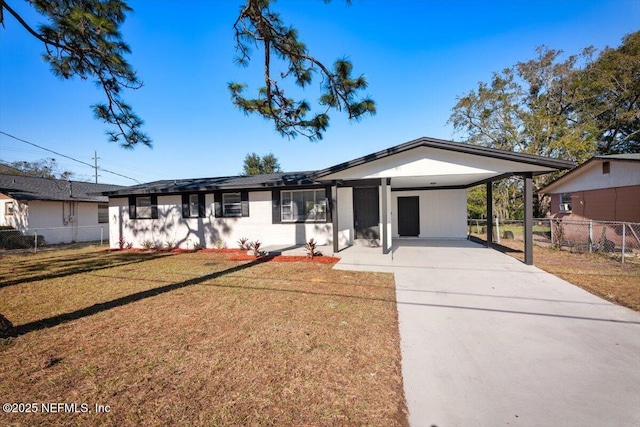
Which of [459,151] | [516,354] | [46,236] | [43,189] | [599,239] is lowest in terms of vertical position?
[516,354]

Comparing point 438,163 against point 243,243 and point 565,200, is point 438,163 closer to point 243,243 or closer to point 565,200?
point 243,243

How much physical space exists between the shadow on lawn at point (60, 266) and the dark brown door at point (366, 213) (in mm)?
7849

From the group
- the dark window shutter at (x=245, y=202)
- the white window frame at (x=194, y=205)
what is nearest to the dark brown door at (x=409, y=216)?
the dark window shutter at (x=245, y=202)

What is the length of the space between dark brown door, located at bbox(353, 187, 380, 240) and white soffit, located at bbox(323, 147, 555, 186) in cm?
249

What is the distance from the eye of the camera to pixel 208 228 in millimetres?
11953

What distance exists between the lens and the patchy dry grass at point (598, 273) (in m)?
5.09

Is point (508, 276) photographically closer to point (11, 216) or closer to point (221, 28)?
point (221, 28)

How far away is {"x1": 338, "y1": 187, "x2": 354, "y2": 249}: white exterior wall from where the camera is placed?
10.8m

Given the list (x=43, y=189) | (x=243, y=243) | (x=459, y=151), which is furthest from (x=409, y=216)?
(x=43, y=189)

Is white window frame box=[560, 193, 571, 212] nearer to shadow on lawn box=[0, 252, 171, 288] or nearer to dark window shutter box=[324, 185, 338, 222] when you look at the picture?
dark window shutter box=[324, 185, 338, 222]

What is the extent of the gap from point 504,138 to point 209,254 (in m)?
22.4

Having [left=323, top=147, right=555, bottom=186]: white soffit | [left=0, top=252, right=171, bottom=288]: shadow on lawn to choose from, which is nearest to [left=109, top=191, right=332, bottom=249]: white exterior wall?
[left=0, top=252, right=171, bottom=288]: shadow on lawn

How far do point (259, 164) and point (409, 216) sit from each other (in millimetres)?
34990

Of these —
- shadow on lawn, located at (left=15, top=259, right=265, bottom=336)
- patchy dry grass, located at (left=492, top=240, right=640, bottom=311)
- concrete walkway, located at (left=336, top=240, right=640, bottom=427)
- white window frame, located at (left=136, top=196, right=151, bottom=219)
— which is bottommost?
concrete walkway, located at (left=336, top=240, right=640, bottom=427)
